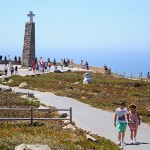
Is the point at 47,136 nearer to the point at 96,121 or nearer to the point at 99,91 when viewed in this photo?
the point at 96,121

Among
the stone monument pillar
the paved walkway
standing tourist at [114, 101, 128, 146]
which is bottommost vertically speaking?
the paved walkway

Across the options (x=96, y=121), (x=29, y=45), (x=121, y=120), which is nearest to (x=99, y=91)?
(x=96, y=121)

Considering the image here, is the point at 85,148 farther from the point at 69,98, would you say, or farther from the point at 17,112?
the point at 69,98

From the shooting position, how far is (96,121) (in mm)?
26766

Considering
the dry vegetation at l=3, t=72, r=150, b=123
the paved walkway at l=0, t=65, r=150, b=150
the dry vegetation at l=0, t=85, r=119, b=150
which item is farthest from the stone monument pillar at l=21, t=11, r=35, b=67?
the dry vegetation at l=0, t=85, r=119, b=150

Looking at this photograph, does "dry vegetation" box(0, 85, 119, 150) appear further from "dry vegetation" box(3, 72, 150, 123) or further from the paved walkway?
"dry vegetation" box(3, 72, 150, 123)

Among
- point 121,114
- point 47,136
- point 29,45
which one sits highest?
point 29,45

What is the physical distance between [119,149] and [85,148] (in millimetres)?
1418

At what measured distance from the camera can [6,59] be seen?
87.6m

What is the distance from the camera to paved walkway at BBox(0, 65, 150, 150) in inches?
845

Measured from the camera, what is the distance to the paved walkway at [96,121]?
2145 cm

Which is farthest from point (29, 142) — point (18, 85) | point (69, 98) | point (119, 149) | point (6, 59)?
point (6, 59)

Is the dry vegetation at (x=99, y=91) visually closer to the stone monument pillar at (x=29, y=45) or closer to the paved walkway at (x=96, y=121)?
the paved walkway at (x=96, y=121)

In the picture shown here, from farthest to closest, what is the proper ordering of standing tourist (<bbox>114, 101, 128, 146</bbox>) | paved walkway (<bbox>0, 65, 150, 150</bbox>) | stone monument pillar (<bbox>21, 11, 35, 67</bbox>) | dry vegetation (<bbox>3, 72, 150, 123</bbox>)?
1. stone monument pillar (<bbox>21, 11, 35, 67</bbox>)
2. dry vegetation (<bbox>3, 72, 150, 123</bbox>)
3. paved walkway (<bbox>0, 65, 150, 150</bbox>)
4. standing tourist (<bbox>114, 101, 128, 146</bbox>)
